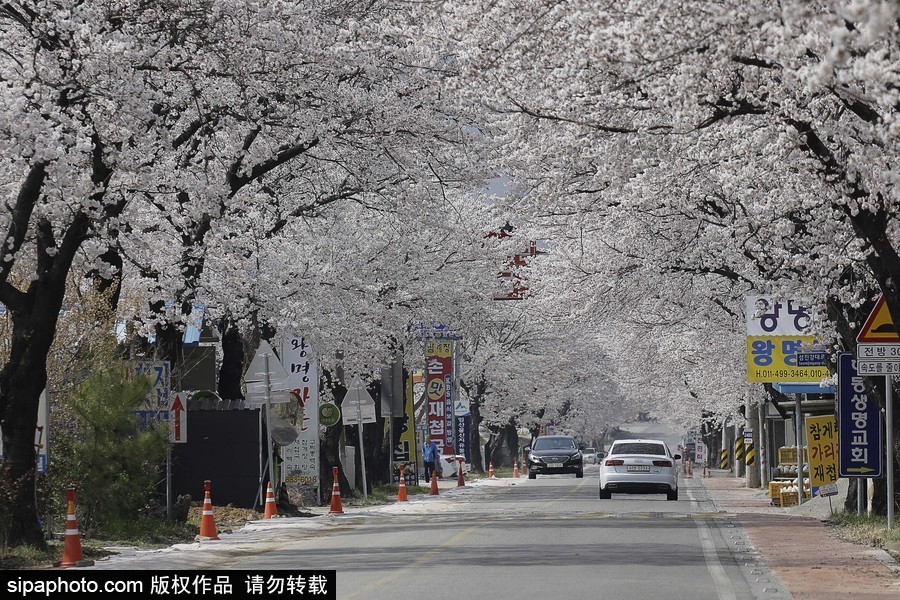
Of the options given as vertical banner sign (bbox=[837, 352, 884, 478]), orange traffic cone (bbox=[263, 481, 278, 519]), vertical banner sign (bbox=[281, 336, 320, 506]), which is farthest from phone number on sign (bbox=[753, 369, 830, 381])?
orange traffic cone (bbox=[263, 481, 278, 519])

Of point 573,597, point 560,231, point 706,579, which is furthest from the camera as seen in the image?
point 560,231

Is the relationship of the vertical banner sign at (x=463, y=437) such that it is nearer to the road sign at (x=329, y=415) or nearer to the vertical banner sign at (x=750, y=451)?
the vertical banner sign at (x=750, y=451)

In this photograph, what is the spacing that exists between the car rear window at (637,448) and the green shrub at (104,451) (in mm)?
15864

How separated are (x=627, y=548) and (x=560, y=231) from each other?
46.6 feet

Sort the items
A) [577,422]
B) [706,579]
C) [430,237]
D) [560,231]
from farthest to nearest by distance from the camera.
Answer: [577,422] → [430,237] → [560,231] → [706,579]

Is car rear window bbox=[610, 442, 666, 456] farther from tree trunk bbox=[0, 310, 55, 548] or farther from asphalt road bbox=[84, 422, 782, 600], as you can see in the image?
tree trunk bbox=[0, 310, 55, 548]

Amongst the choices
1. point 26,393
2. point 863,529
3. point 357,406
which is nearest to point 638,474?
point 357,406

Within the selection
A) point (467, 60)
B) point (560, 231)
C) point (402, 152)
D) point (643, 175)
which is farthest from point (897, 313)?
point (560, 231)

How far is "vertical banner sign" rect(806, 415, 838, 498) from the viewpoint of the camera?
92.5ft

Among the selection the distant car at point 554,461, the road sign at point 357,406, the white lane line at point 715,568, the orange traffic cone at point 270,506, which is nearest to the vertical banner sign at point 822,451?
the white lane line at point 715,568

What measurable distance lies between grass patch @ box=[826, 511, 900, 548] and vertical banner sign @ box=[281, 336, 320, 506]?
11819mm

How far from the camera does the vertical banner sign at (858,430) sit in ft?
71.7

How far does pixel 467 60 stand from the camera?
1457 centimetres

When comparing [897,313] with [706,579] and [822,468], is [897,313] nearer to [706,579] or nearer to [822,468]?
[706,579]
